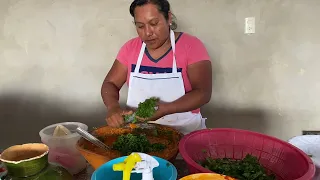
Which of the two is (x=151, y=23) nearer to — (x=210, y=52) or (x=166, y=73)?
(x=166, y=73)

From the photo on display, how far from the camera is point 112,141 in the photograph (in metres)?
1.51

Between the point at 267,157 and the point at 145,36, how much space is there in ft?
3.29

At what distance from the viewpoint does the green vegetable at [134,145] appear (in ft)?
4.46

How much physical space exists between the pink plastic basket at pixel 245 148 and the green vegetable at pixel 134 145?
6.4 inches

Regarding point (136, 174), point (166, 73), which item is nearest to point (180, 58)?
point (166, 73)

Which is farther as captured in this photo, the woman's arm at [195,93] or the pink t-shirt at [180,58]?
the pink t-shirt at [180,58]

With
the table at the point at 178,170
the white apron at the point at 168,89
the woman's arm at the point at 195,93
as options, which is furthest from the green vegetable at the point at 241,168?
the white apron at the point at 168,89

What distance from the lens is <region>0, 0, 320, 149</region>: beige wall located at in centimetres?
263

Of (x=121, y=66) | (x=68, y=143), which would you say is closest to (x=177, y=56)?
(x=121, y=66)

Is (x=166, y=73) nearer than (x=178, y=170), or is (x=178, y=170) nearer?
(x=178, y=170)

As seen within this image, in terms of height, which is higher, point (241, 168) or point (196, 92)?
point (196, 92)

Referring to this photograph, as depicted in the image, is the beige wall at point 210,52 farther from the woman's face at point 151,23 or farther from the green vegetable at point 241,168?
the green vegetable at point 241,168

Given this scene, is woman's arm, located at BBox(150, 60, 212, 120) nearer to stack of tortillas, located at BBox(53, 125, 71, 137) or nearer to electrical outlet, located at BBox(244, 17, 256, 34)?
stack of tortillas, located at BBox(53, 125, 71, 137)

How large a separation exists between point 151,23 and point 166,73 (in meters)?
0.35
